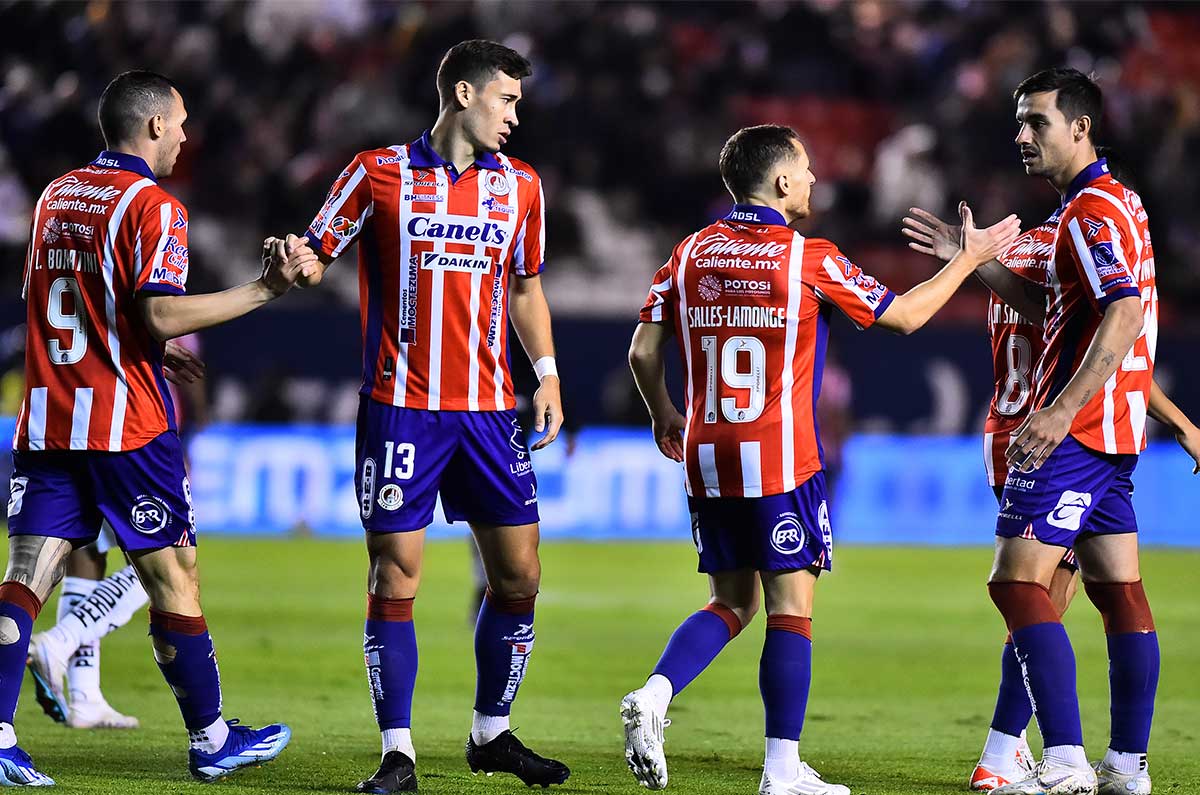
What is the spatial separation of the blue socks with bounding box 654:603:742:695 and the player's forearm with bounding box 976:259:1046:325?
4.65 feet

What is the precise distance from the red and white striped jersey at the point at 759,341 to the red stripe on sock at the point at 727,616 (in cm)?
39

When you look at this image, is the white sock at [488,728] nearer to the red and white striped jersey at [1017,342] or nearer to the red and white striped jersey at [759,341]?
the red and white striped jersey at [759,341]

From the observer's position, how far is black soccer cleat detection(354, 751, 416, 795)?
16.5 feet

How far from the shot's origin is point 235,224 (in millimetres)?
17703

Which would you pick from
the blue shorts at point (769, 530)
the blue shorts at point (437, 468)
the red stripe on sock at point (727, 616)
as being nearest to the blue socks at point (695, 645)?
the red stripe on sock at point (727, 616)

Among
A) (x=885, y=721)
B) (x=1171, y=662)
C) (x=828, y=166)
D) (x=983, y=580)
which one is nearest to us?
(x=885, y=721)

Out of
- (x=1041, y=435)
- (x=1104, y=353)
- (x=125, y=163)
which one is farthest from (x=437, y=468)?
(x=1104, y=353)

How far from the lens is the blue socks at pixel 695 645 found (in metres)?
5.17

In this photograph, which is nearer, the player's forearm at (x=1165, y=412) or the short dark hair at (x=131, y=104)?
the short dark hair at (x=131, y=104)

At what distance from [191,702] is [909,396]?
39.2 feet

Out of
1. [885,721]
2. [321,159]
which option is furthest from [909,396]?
[885,721]

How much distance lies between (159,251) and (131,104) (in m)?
0.55

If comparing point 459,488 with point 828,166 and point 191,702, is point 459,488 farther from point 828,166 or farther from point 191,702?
point 828,166

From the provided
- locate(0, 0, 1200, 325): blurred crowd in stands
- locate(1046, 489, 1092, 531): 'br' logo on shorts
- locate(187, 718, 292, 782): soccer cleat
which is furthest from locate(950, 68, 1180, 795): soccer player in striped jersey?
locate(0, 0, 1200, 325): blurred crowd in stands
